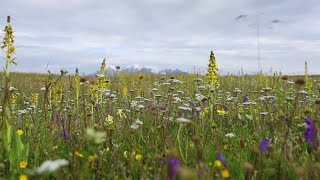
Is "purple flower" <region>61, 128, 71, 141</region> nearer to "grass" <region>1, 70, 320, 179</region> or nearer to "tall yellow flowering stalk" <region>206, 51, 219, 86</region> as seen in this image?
"grass" <region>1, 70, 320, 179</region>

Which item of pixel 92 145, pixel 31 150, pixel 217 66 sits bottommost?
pixel 31 150

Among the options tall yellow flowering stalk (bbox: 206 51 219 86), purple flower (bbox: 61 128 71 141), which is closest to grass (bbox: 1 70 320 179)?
purple flower (bbox: 61 128 71 141)

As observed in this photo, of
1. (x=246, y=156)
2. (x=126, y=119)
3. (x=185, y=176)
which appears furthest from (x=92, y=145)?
(x=126, y=119)

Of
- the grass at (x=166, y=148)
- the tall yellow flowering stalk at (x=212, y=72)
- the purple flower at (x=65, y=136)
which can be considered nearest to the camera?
the grass at (x=166, y=148)

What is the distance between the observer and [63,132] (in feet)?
13.6

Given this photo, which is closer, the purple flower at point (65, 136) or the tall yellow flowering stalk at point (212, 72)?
the purple flower at point (65, 136)

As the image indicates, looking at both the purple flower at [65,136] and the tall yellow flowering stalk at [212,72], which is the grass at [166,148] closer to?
the purple flower at [65,136]

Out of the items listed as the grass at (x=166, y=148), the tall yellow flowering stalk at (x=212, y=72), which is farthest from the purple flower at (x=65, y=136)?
the tall yellow flowering stalk at (x=212, y=72)

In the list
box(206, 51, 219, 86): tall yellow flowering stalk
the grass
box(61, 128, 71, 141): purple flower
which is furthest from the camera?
box(206, 51, 219, 86): tall yellow flowering stalk

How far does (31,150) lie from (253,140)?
7.69 ft

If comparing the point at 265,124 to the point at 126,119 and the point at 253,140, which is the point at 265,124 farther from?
the point at 126,119

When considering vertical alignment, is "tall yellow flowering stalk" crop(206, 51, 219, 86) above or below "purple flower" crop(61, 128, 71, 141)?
above

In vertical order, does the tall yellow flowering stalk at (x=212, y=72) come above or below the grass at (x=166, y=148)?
above

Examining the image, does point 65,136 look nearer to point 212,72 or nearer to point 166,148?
point 166,148
